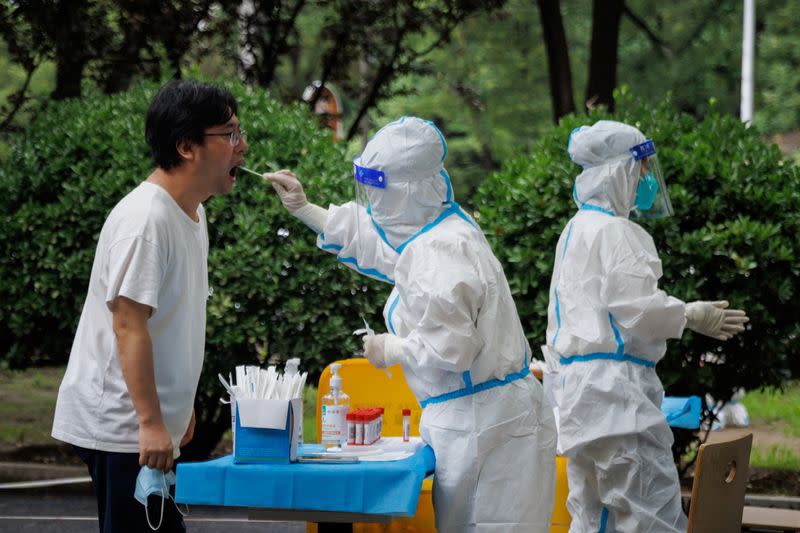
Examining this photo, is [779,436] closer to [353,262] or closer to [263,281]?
[263,281]

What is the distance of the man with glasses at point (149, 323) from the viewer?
3270mm

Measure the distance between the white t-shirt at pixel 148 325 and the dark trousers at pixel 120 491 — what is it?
0.15 feet

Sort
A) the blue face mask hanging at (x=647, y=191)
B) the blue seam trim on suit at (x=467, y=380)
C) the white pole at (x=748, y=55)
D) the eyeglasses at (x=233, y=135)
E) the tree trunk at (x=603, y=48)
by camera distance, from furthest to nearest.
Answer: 1. the white pole at (x=748, y=55)
2. the tree trunk at (x=603, y=48)
3. the blue face mask hanging at (x=647, y=191)
4. the blue seam trim on suit at (x=467, y=380)
5. the eyeglasses at (x=233, y=135)

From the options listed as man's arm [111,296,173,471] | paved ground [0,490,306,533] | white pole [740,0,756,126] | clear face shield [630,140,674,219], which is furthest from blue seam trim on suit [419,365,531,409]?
white pole [740,0,756,126]

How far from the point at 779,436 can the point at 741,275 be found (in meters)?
4.78

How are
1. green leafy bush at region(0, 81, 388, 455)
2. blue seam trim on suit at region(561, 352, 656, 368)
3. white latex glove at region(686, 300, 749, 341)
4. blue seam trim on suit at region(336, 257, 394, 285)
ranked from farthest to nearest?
green leafy bush at region(0, 81, 388, 455), white latex glove at region(686, 300, 749, 341), blue seam trim on suit at region(561, 352, 656, 368), blue seam trim on suit at region(336, 257, 394, 285)

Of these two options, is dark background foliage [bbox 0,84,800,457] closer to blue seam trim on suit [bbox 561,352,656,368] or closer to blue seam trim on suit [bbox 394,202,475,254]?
blue seam trim on suit [bbox 561,352,656,368]

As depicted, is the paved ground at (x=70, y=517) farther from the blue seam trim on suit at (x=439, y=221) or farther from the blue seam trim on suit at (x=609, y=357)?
the blue seam trim on suit at (x=439, y=221)

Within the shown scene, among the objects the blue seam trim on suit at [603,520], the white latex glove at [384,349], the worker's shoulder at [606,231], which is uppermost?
the worker's shoulder at [606,231]

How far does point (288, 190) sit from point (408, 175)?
95cm

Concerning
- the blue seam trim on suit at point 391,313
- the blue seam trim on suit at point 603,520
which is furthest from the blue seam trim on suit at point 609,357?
the blue seam trim on suit at point 391,313

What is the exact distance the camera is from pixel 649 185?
17.6ft

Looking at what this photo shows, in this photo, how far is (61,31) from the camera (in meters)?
9.37

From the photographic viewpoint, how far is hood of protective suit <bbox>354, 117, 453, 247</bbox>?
395 cm
